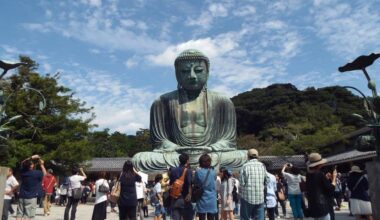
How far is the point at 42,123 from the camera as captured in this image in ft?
69.8

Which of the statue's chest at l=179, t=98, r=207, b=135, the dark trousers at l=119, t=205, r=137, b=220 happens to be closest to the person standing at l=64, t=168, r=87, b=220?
the dark trousers at l=119, t=205, r=137, b=220

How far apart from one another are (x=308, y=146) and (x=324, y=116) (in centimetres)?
832

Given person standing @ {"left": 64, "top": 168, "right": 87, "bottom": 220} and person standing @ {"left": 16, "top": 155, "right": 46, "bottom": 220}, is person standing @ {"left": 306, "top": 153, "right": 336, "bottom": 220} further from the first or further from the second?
person standing @ {"left": 64, "top": 168, "right": 87, "bottom": 220}

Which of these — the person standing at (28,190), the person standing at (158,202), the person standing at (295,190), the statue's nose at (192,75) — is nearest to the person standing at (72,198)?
the person standing at (28,190)

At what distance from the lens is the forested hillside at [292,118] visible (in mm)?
31375

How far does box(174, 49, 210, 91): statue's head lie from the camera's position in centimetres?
1509

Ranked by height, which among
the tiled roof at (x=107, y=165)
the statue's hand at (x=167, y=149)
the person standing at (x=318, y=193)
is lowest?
the person standing at (x=318, y=193)

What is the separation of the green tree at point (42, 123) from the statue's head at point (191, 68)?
873 cm

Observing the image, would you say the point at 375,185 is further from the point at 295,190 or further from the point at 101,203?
the point at 101,203

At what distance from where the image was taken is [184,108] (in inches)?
593

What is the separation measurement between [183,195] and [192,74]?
28.6 ft

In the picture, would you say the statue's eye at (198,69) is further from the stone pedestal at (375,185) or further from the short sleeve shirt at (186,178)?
the stone pedestal at (375,185)

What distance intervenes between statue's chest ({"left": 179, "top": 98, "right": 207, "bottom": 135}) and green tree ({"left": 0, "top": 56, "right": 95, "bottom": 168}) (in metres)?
8.56

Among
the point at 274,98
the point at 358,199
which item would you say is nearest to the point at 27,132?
the point at 358,199
